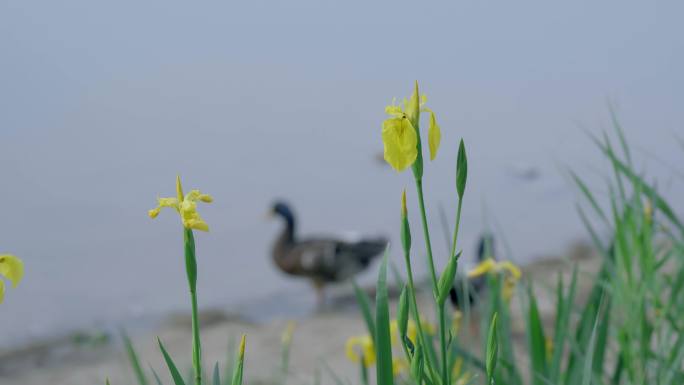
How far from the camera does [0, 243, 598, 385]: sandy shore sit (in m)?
4.26

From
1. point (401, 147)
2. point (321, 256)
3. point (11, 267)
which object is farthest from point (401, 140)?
point (321, 256)

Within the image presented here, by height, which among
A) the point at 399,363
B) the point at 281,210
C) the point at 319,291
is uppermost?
the point at 399,363

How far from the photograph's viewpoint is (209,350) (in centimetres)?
452

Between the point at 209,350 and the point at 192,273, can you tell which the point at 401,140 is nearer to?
the point at 192,273

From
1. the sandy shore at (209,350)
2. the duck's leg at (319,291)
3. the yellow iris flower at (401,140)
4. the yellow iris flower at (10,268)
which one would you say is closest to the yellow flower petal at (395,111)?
the yellow iris flower at (401,140)

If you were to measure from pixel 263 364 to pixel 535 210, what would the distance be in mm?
3012

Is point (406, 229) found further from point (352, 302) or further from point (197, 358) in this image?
point (352, 302)

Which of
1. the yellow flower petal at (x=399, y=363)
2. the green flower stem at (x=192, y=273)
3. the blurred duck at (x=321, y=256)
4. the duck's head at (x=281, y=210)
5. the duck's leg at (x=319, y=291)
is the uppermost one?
the green flower stem at (x=192, y=273)

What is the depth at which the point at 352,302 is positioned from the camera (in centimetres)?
603

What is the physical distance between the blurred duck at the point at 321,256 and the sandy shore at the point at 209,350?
0.55 meters

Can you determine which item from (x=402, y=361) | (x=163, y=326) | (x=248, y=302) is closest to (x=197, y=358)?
(x=402, y=361)

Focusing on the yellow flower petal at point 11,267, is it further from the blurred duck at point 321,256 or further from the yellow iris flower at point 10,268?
the blurred duck at point 321,256

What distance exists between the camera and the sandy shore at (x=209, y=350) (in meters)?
4.26

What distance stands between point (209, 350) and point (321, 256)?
151cm
